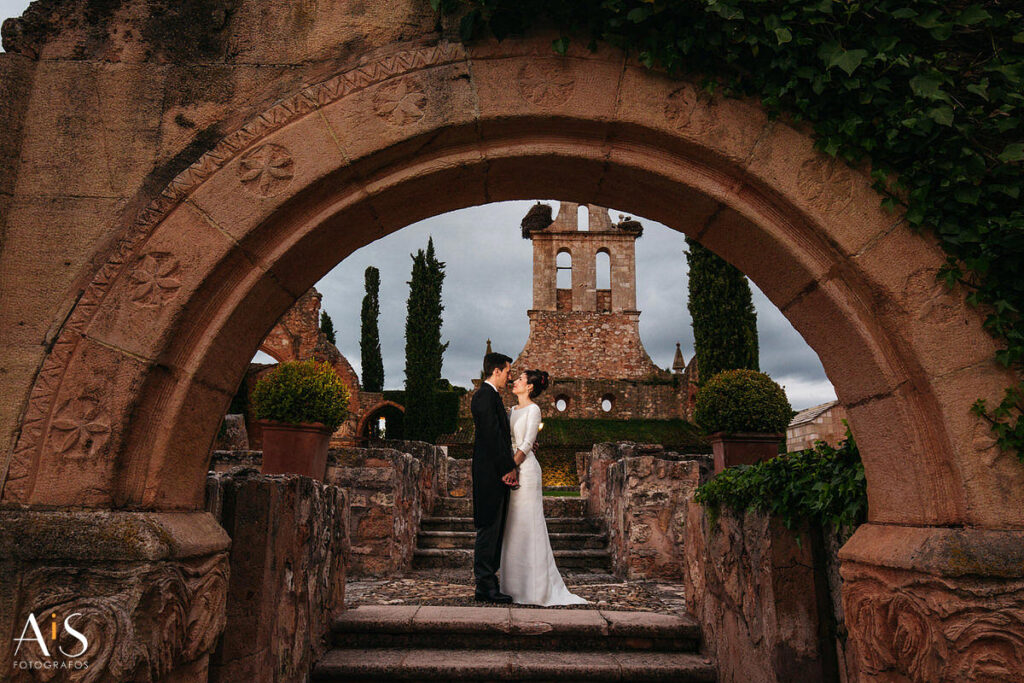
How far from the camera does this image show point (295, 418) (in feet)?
17.8

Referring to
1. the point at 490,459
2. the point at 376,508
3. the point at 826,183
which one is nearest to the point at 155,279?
the point at 826,183

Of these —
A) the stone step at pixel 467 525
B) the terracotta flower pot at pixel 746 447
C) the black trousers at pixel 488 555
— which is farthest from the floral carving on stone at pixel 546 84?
the stone step at pixel 467 525

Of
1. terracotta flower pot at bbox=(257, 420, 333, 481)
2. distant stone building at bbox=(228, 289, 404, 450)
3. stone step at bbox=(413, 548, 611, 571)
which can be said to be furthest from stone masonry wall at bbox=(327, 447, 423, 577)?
distant stone building at bbox=(228, 289, 404, 450)

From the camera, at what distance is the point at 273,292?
239cm

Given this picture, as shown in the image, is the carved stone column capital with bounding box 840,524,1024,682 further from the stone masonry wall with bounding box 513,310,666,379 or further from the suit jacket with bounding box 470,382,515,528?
the stone masonry wall with bounding box 513,310,666,379

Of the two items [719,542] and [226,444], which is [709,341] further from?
[719,542]

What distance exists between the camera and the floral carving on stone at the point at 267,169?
2.21 meters

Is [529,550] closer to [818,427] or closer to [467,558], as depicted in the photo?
[467,558]

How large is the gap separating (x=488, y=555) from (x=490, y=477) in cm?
59

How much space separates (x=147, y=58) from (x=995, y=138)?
9.77ft

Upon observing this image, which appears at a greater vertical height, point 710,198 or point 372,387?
point 372,387

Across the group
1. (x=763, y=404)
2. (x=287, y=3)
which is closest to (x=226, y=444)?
(x=763, y=404)

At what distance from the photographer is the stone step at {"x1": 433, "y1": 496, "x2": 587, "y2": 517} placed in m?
8.03

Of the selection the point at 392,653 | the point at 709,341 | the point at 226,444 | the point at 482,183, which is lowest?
the point at 392,653
